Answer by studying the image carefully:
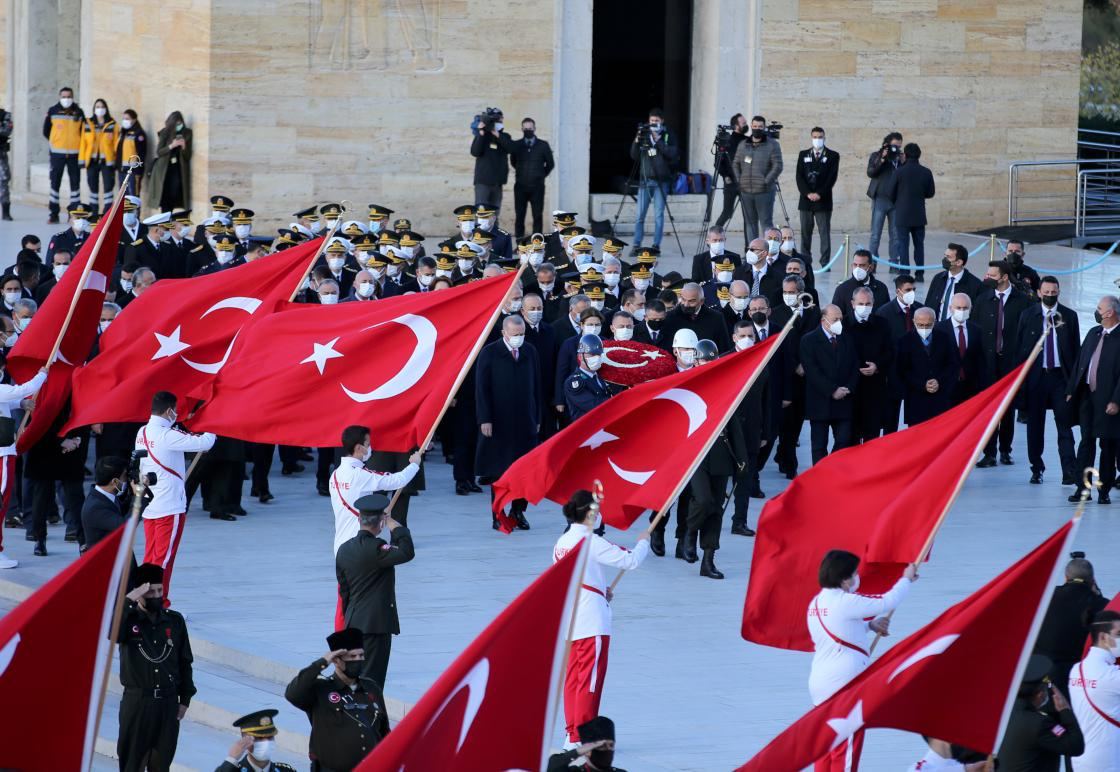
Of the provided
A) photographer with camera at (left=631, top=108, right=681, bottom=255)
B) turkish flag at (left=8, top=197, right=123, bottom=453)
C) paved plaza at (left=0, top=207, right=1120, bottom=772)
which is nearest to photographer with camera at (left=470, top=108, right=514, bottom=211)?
photographer with camera at (left=631, top=108, right=681, bottom=255)

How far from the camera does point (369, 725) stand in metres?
9.59

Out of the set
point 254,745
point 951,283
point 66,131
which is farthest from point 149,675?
point 66,131

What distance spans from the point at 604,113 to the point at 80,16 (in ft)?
28.6

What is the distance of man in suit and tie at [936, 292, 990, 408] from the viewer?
1800 cm

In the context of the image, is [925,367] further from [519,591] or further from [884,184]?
[884,184]

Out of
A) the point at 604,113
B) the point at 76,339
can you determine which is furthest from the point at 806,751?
the point at 604,113

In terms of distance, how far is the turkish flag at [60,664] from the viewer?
820cm

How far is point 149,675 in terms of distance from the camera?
34.3 feet

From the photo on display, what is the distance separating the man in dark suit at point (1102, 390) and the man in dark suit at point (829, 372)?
186cm

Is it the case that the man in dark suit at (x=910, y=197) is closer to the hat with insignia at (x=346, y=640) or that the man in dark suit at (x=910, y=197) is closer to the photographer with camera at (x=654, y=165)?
the photographer with camera at (x=654, y=165)

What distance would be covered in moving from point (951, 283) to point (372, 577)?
991cm

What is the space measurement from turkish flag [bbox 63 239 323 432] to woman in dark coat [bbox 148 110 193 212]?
14.4 m

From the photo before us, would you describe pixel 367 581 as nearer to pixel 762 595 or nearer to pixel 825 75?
pixel 762 595

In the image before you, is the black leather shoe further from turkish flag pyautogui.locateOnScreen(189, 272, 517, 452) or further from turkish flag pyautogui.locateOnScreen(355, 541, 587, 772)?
turkish flag pyautogui.locateOnScreen(355, 541, 587, 772)
